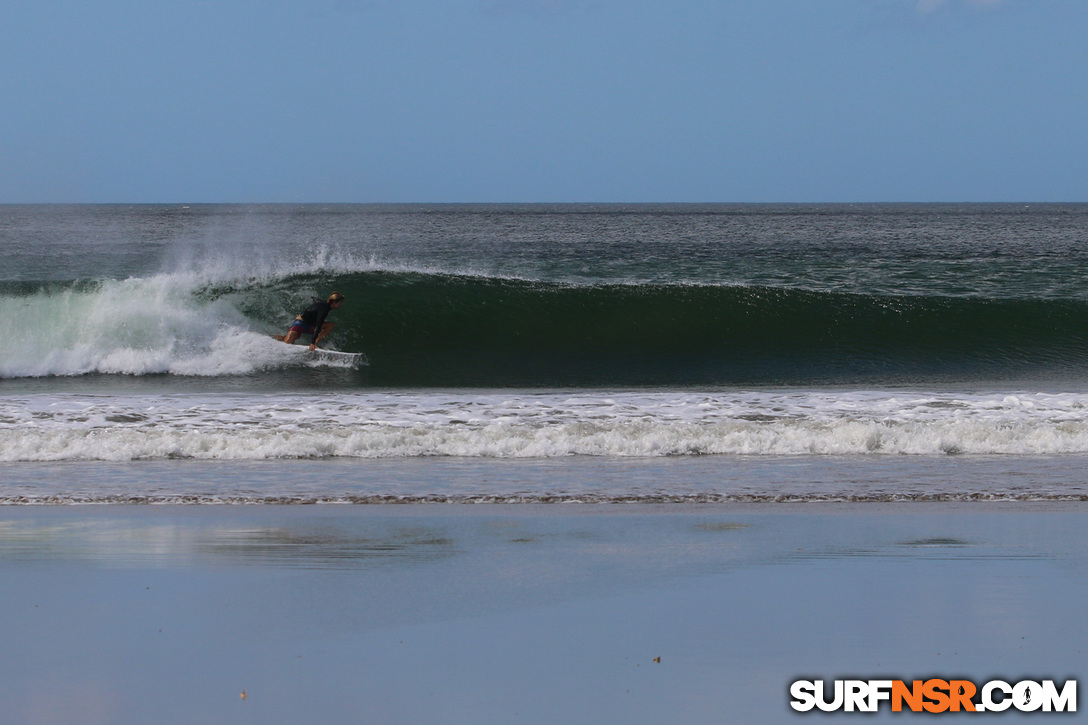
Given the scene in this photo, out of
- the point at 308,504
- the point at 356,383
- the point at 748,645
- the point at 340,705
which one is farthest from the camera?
the point at 356,383

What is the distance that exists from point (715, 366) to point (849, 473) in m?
7.94

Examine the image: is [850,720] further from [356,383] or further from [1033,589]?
[356,383]

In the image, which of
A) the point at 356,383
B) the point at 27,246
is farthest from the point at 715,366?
the point at 27,246

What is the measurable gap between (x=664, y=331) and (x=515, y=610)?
13353 mm

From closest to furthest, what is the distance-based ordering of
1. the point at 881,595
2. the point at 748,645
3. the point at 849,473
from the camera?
the point at 748,645, the point at 881,595, the point at 849,473

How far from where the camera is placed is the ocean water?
745cm

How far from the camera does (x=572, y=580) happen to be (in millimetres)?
4789

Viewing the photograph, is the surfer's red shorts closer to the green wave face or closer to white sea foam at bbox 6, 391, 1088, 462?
the green wave face

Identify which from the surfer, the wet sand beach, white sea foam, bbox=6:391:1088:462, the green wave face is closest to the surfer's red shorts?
the surfer

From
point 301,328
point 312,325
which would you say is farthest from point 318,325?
point 301,328

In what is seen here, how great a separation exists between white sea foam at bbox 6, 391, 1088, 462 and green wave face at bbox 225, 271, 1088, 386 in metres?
3.48

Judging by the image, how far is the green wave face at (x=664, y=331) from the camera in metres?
15.1

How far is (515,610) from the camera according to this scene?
433 centimetres

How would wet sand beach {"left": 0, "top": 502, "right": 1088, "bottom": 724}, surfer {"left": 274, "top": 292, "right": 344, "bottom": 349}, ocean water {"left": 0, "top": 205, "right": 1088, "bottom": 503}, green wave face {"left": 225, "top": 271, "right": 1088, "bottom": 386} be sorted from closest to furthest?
wet sand beach {"left": 0, "top": 502, "right": 1088, "bottom": 724}
ocean water {"left": 0, "top": 205, "right": 1088, "bottom": 503}
surfer {"left": 274, "top": 292, "right": 344, "bottom": 349}
green wave face {"left": 225, "top": 271, "right": 1088, "bottom": 386}
